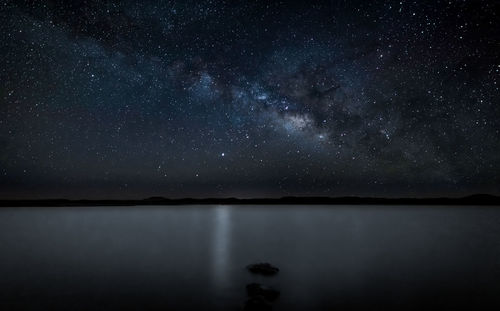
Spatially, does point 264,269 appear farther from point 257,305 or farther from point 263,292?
point 257,305

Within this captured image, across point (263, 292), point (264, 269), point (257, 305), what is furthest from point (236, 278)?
point (257, 305)

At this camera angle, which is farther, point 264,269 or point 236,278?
point 264,269

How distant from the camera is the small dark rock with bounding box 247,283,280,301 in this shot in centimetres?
1288

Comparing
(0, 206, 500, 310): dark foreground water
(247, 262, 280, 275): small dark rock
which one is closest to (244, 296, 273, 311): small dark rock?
(0, 206, 500, 310): dark foreground water

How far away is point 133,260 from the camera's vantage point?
2230 centimetres

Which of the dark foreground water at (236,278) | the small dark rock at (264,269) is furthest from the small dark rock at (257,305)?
the small dark rock at (264,269)

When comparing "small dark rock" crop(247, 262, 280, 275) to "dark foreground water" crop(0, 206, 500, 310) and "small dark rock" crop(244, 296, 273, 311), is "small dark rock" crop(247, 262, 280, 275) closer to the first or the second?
"dark foreground water" crop(0, 206, 500, 310)

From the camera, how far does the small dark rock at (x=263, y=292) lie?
507 inches

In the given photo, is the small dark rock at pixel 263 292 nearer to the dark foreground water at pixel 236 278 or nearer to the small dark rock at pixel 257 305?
the dark foreground water at pixel 236 278

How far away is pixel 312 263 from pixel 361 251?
7.40 metres

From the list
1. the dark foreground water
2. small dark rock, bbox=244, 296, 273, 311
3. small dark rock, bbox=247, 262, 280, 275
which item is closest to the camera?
small dark rock, bbox=244, 296, 273, 311

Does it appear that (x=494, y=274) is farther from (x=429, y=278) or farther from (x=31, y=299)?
(x=31, y=299)

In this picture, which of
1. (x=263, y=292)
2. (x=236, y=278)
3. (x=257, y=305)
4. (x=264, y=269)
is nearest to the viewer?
(x=257, y=305)

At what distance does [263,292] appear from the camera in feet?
43.1
